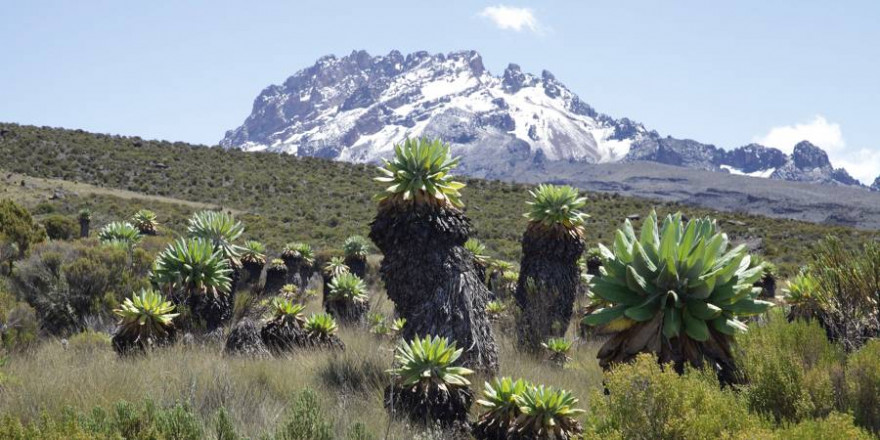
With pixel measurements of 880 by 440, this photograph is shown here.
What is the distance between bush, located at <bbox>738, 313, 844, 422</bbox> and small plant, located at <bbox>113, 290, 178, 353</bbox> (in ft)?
19.7

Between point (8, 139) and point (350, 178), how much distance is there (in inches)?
951

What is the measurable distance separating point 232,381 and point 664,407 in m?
4.09

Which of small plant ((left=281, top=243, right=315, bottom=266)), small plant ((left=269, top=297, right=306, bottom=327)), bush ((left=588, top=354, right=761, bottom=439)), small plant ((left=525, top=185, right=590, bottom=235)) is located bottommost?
small plant ((left=269, top=297, right=306, bottom=327))

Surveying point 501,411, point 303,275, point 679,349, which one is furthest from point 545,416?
point 303,275

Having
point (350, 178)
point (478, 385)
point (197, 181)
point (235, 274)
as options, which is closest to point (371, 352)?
point (478, 385)

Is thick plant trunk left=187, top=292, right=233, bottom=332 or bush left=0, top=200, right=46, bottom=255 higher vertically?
bush left=0, top=200, right=46, bottom=255

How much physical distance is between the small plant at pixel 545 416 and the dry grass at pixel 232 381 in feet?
3.04

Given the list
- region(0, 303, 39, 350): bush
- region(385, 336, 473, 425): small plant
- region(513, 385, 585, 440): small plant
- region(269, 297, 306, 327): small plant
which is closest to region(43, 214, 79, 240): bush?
region(0, 303, 39, 350): bush

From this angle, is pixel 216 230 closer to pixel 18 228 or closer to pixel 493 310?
pixel 493 310

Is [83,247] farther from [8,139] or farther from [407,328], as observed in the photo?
[8,139]

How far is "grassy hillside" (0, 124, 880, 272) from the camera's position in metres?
31.5

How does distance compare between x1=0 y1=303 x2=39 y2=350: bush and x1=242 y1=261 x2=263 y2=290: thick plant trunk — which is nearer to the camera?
x1=0 y1=303 x2=39 y2=350: bush

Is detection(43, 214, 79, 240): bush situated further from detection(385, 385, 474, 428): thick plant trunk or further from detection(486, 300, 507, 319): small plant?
detection(385, 385, 474, 428): thick plant trunk

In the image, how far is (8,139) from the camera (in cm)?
4338
